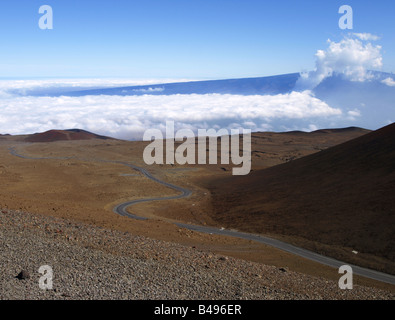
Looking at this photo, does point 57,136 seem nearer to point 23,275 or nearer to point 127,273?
point 23,275

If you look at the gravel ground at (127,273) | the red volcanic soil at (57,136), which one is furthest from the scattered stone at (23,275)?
the red volcanic soil at (57,136)

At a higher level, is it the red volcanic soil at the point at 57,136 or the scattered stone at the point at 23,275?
the scattered stone at the point at 23,275

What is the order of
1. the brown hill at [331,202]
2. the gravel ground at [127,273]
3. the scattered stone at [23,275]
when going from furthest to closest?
the brown hill at [331,202]
the scattered stone at [23,275]
the gravel ground at [127,273]

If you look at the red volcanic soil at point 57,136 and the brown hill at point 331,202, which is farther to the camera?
the red volcanic soil at point 57,136

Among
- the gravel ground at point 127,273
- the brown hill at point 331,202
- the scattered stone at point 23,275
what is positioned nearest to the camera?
the gravel ground at point 127,273

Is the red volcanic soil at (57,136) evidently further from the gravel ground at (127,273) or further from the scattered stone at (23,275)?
the scattered stone at (23,275)

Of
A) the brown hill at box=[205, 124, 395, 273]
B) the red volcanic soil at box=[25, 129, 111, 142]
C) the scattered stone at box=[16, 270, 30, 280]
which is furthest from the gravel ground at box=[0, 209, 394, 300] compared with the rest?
the red volcanic soil at box=[25, 129, 111, 142]

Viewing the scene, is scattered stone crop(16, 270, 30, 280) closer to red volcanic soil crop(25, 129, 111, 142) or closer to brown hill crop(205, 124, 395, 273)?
brown hill crop(205, 124, 395, 273)
